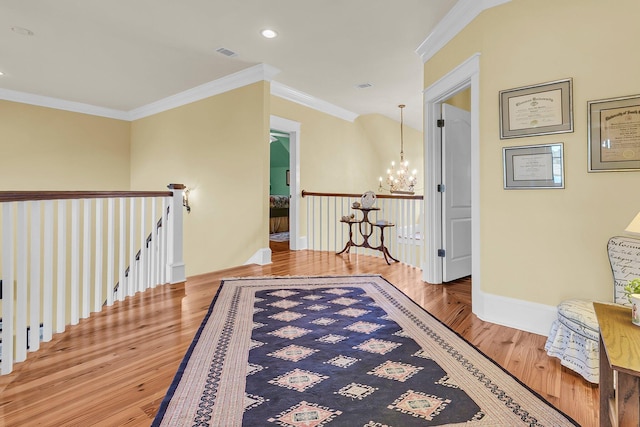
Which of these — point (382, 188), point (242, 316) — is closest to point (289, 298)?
point (242, 316)

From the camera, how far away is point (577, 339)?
1981 millimetres

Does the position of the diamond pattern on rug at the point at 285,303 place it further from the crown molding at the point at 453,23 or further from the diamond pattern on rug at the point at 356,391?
the crown molding at the point at 453,23

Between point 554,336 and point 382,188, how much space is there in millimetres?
6047

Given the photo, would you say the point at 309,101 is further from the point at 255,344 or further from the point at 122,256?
the point at 255,344

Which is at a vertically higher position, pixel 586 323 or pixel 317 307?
pixel 586 323

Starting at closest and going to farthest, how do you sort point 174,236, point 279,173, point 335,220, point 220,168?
point 174,236 → point 220,168 → point 335,220 → point 279,173

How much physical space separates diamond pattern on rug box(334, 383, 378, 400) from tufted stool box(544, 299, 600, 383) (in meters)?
1.16

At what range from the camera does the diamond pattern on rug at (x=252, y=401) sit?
1.61 m

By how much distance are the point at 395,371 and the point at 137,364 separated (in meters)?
1.52

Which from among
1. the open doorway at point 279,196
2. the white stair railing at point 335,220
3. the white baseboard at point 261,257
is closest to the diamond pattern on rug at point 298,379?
the white baseboard at point 261,257

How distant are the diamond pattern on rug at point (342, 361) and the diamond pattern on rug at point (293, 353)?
0.16 m

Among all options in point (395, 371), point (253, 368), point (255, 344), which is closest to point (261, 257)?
point (255, 344)

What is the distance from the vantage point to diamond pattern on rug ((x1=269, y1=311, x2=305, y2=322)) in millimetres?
2770

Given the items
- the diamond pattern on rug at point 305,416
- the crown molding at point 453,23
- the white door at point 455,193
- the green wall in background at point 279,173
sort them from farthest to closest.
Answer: the green wall in background at point 279,173 < the white door at point 455,193 < the crown molding at point 453,23 < the diamond pattern on rug at point 305,416
